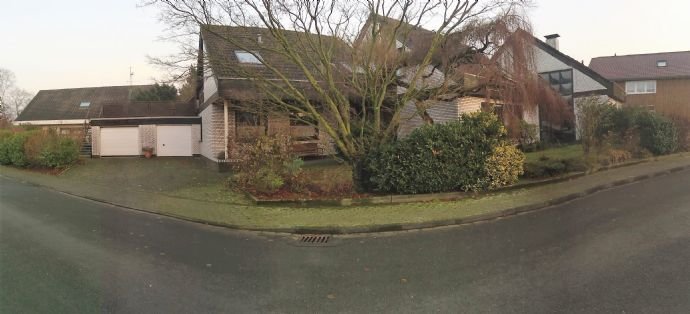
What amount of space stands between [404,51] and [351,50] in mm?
1724

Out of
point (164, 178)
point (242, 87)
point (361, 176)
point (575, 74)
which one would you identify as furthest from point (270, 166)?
point (575, 74)

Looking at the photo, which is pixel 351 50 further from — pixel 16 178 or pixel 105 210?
pixel 16 178

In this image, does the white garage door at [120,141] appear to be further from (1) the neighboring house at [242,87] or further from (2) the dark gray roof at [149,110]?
(1) the neighboring house at [242,87]

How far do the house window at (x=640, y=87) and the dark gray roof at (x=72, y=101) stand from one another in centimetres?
4575

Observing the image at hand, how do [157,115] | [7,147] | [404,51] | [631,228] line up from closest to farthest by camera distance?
[631,228], [404,51], [7,147], [157,115]

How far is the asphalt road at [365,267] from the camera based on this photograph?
13.9ft

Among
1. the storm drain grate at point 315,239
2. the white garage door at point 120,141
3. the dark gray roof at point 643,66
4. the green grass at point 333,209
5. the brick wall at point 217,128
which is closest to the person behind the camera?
the storm drain grate at point 315,239

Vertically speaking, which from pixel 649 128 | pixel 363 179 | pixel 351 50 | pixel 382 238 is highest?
pixel 351 50

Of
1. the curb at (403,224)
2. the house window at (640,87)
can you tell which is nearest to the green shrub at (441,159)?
the curb at (403,224)

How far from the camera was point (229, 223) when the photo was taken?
332 inches

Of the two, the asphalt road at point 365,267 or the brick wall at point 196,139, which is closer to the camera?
the asphalt road at point 365,267

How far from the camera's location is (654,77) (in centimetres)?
3825

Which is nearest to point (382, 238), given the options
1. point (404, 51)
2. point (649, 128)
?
point (404, 51)

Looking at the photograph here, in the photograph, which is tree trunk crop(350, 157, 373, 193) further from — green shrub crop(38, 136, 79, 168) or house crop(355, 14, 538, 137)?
green shrub crop(38, 136, 79, 168)
